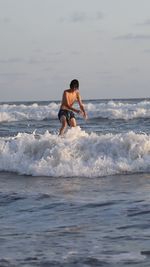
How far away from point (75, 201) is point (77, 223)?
4.39ft

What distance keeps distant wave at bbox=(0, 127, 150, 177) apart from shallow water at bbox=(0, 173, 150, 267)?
43.9 inches

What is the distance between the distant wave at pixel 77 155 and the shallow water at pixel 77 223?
1116 mm

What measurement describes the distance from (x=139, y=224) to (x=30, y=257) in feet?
4.86

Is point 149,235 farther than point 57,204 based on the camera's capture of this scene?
No

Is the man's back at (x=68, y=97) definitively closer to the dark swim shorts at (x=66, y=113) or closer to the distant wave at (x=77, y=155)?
the dark swim shorts at (x=66, y=113)

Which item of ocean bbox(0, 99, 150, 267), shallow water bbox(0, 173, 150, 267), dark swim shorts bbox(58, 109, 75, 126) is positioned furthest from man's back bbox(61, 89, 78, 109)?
shallow water bbox(0, 173, 150, 267)

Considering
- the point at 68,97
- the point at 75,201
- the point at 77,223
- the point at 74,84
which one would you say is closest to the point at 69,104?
the point at 68,97

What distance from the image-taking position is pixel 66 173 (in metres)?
11.0

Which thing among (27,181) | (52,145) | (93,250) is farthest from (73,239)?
(52,145)

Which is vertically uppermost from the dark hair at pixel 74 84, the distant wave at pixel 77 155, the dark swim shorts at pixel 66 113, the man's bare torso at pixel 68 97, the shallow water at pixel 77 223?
the dark hair at pixel 74 84

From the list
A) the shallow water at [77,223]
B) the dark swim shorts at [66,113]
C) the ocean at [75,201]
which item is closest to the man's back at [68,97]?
the dark swim shorts at [66,113]

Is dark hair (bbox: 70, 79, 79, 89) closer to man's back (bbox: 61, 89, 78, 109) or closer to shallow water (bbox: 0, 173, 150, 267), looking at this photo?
man's back (bbox: 61, 89, 78, 109)

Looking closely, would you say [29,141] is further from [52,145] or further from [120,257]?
[120,257]

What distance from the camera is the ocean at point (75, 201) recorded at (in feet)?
17.9
